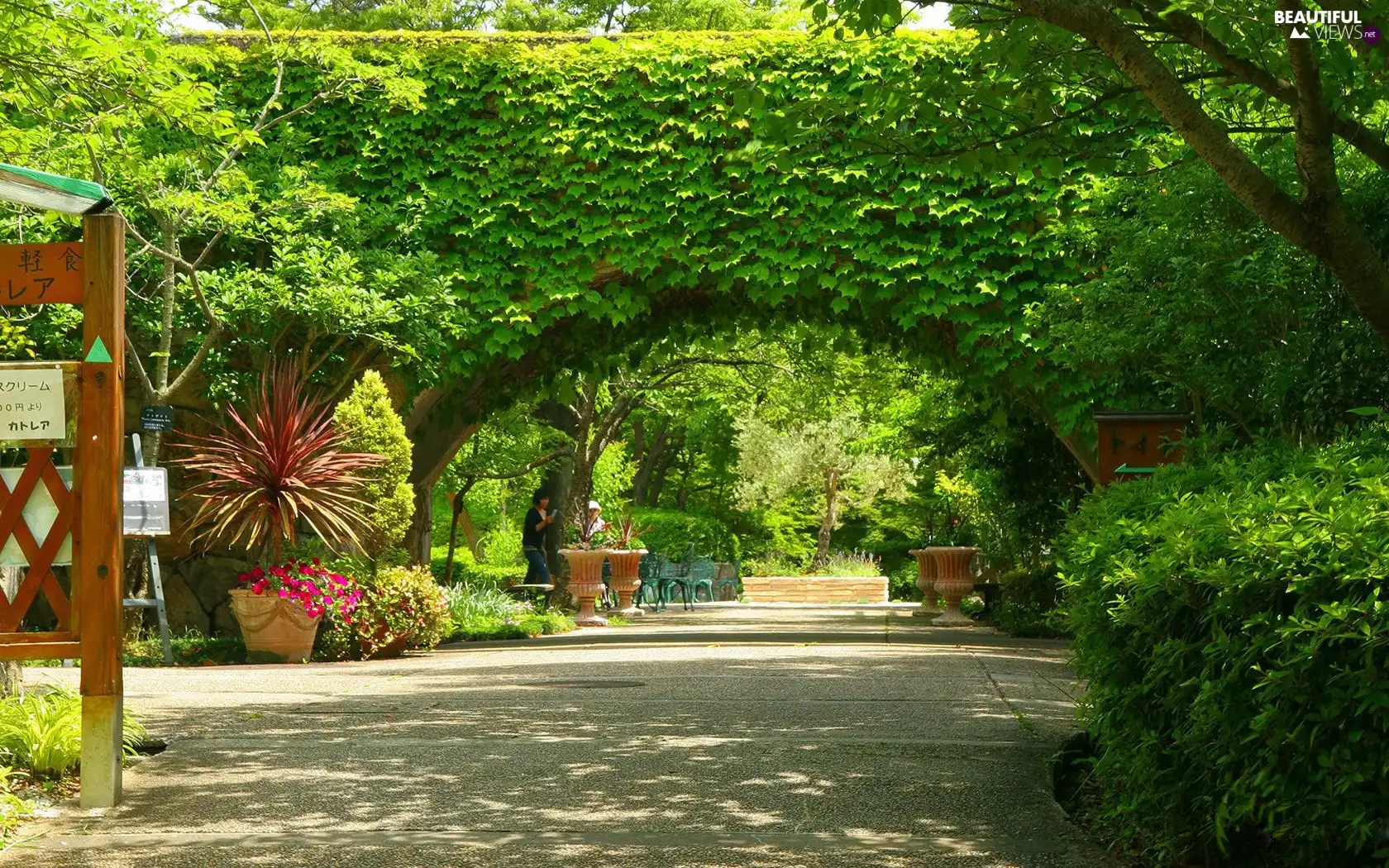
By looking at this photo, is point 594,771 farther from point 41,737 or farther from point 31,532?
point 31,532

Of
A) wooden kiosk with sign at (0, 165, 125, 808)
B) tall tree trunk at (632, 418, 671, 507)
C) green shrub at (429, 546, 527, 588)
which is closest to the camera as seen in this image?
wooden kiosk with sign at (0, 165, 125, 808)

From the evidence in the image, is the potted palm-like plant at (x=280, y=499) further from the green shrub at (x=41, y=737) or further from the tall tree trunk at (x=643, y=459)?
the tall tree trunk at (x=643, y=459)

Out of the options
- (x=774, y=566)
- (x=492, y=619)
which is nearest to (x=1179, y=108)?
(x=492, y=619)

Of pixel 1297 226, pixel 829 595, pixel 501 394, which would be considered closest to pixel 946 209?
pixel 501 394

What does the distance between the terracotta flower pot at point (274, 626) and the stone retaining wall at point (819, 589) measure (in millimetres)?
18872

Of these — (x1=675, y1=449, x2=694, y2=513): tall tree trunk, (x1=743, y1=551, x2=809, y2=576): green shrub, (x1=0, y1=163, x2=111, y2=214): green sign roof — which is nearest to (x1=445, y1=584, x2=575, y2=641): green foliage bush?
(x1=0, y1=163, x2=111, y2=214): green sign roof

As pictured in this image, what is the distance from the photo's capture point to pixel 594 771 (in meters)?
5.48

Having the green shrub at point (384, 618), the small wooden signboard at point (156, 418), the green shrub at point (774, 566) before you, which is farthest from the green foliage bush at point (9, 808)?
the green shrub at point (774, 566)

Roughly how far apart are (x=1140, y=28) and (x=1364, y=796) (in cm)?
356

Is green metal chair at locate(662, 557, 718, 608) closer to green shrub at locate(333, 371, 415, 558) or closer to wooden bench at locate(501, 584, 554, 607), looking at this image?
wooden bench at locate(501, 584, 554, 607)

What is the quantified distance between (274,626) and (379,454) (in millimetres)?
1655

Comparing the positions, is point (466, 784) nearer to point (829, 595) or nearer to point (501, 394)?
point (501, 394)

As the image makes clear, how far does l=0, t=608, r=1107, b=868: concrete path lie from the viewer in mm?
4199

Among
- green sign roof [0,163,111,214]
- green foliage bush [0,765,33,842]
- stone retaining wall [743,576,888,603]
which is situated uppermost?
green sign roof [0,163,111,214]
